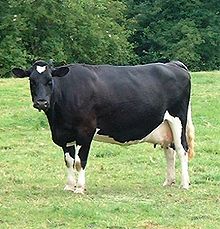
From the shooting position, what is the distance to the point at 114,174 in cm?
1302

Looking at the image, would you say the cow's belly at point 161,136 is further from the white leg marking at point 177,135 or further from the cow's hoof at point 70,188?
the cow's hoof at point 70,188

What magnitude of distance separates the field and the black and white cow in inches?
22.1

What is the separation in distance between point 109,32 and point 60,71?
123ft

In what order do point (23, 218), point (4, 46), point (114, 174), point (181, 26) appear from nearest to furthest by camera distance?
point (23, 218) < point (114, 174) < point (4, 46) < point (181, 26)

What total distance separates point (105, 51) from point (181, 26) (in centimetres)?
668

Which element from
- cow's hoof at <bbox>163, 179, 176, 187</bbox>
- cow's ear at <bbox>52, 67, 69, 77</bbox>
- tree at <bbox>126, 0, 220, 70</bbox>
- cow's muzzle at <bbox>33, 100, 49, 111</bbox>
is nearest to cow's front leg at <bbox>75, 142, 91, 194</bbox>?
cow's muzzle at <bbox>33, 100, 49, 111</bbox>

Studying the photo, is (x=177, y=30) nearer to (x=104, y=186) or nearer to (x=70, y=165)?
(x=104, y=186)

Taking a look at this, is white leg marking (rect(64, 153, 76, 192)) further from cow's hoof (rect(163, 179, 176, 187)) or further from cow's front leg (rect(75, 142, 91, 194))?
cow's hoof (rect(163, 179, 176, 187))

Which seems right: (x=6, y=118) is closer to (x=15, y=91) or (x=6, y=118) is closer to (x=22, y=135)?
(x=22, y=135)

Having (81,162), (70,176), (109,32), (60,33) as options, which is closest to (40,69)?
(81,162)

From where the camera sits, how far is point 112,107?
11.5m

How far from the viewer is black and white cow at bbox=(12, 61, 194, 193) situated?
11.2 metres

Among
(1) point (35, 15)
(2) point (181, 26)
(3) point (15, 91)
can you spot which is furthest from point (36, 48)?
(3) point (15, 91)

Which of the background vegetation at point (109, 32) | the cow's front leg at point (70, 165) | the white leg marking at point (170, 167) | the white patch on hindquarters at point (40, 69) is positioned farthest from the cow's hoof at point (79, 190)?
the background vegetation at point (109, 32)
